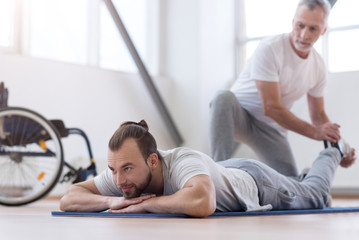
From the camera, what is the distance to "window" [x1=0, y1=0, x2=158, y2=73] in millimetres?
4523

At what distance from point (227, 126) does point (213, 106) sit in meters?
0.16

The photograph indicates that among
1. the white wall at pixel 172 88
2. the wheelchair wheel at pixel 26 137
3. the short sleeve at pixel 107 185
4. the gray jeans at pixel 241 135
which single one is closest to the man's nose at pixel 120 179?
the short sleeve at pixel 107 185

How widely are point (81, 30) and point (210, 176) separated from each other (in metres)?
3.36

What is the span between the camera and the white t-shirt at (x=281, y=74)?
120 inches

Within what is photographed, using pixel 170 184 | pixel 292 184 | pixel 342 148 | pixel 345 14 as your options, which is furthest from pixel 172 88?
pixel 170 184

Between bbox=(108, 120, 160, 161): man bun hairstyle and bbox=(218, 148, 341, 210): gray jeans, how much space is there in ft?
1.54

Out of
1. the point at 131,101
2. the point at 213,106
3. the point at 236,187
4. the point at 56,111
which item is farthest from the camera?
the point at 131,101

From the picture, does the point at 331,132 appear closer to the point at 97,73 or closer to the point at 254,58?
the point at 254,58

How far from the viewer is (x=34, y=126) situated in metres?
3.07

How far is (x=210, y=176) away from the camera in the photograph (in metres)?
1.90

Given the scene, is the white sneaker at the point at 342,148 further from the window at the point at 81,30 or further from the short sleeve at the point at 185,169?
the window at the point at 81,30

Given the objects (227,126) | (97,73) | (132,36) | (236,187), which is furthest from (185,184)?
(132,36)

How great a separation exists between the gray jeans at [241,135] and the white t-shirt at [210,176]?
3.05 feet

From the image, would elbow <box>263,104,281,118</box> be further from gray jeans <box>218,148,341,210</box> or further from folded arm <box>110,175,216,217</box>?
folded arm <box>110,175,216,217</box>
